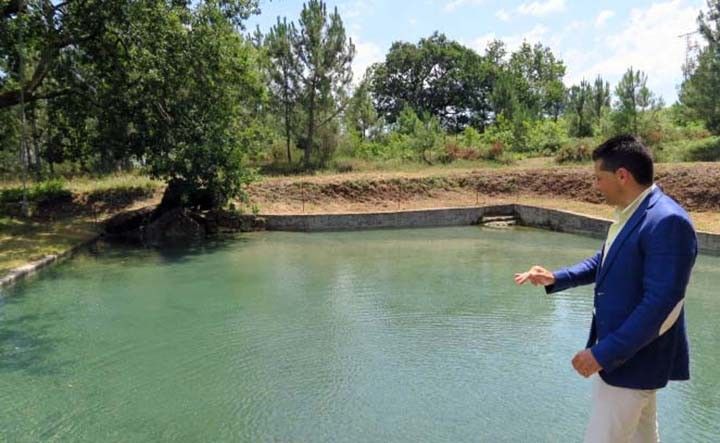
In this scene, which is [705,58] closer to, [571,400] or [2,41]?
[571,400]

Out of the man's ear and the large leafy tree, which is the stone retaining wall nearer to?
the large leafy tree

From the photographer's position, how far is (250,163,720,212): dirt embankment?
53.6ft

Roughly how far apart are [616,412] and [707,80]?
19660mm

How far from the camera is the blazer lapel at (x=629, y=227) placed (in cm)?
193

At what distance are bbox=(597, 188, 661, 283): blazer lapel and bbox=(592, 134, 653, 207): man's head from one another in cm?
5

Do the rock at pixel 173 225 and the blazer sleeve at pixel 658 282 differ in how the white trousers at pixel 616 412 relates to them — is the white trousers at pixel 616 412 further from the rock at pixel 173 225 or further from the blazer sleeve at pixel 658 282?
the rock at pixel 173 225

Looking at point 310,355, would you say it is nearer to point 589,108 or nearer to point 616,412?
point 616,412

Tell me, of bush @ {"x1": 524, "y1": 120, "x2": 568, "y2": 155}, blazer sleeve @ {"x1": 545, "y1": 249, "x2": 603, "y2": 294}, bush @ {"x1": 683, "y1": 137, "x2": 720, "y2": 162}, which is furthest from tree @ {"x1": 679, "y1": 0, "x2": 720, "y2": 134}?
blazer sleeve @ {"x1": 545, "y1": 249, "x2": 603, "y2": 294}

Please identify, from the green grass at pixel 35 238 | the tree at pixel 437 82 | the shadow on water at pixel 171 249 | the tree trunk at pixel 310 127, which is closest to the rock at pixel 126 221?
the green grass at pixel 35 238

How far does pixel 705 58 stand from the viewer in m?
18.5

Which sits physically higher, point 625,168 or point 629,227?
point 625,168

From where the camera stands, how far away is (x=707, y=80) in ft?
59.9

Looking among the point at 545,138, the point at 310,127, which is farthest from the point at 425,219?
the point at 545,138

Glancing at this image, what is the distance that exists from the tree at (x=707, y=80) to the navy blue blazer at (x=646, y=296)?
19326 millimetres
